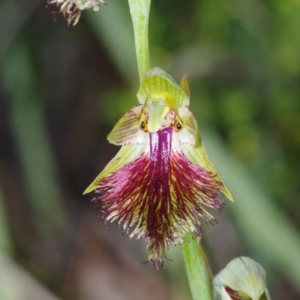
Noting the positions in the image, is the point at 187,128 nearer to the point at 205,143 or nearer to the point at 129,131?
the point at 129,131

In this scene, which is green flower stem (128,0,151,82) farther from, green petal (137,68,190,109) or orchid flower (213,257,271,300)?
orchid flower (213,257,271,300)

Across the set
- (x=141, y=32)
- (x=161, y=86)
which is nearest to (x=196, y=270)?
(x=161, y=86)

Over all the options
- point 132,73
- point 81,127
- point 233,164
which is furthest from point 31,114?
point 233,164

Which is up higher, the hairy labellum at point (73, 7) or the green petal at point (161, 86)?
the hairy labellum at point (73, 7)

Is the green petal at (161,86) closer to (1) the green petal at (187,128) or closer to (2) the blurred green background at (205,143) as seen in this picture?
(1) the green petal at (187,128)

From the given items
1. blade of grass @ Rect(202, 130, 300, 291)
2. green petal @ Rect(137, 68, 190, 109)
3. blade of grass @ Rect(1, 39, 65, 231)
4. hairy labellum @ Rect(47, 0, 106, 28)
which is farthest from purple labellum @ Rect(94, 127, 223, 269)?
blade of grass @ Rect(1, 39, 65, 231)

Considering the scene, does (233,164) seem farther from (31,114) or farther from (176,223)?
Answer: (176,223)

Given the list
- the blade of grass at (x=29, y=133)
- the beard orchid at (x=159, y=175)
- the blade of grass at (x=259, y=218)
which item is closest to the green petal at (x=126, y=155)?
the beard orchid at (x=159, y=175)
